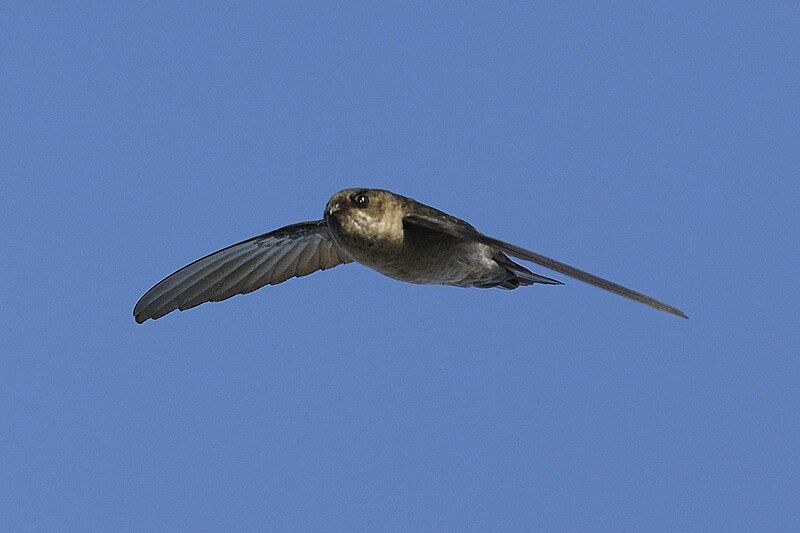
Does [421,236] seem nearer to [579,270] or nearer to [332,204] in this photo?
[332,204]

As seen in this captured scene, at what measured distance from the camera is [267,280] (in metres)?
4.41

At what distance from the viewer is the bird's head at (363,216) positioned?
360cm

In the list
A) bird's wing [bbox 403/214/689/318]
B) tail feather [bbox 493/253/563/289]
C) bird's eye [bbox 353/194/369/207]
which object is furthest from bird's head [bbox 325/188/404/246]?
tail feather [bbox 493/253/563/289]

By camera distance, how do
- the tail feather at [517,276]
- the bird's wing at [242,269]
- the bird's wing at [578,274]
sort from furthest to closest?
the bird's wing at [242,269] → the tail feather at [517,276] → the bird's wing at [578,274]

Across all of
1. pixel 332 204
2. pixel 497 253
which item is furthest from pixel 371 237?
pixel 497 253

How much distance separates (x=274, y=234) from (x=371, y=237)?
0.73 metres

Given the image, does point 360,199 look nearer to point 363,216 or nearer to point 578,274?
point 363,216

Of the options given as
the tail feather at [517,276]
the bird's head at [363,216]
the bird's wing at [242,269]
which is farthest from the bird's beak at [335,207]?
the tail feather at [517,276]

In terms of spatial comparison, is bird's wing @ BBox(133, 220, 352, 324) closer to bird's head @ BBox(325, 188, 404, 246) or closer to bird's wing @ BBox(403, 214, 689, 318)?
bird's head @ BBox(325, 188, 404, 246)

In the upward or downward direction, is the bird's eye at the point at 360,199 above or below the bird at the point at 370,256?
above

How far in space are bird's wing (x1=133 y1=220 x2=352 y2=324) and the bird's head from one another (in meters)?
0.65

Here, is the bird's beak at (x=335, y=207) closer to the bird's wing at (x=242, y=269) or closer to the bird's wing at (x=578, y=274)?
the bird's wing at (x=578, y=274)

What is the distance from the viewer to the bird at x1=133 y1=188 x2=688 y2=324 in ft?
11.8

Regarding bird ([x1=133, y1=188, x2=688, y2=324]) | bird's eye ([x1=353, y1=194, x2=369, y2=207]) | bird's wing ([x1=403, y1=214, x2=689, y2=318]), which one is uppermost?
bird's eye ([x1=353, y1=194, x2=369, y2=207])
